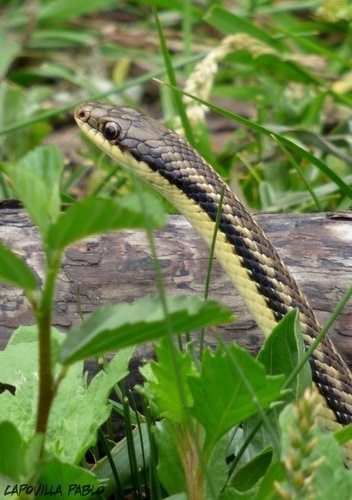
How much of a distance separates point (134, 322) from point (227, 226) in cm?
137

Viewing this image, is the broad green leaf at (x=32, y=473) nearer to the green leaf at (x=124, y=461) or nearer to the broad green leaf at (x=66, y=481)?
the broad green leaf at (x=66, y=481)

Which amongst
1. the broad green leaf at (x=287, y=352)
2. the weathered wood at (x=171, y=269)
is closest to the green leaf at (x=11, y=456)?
the broad green leaf at (x=287, y=352)

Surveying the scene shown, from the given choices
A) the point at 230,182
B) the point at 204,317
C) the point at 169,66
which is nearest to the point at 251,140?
the point at 230,182

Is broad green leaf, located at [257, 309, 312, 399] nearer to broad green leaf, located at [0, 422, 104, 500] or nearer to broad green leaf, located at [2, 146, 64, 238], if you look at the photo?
broad green leaf, located at [0, 422, 104, 500]

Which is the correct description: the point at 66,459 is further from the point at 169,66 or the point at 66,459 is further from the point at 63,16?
the point at 63,16

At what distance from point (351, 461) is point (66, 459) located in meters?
0.82

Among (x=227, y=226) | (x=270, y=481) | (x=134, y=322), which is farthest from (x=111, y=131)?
(x=134, y=322)

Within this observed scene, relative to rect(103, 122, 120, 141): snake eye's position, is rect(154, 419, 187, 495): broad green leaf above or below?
below

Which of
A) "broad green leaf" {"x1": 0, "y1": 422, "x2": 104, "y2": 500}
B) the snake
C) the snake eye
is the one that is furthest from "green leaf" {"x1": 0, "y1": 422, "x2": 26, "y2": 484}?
the snake eye

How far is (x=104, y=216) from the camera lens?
134 centimetres

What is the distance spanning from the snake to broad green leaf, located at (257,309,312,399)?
12.2 inches

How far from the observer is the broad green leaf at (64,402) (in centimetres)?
184

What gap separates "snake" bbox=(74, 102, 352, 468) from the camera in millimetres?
2428

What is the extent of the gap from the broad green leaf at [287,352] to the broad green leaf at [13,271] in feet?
2.13
